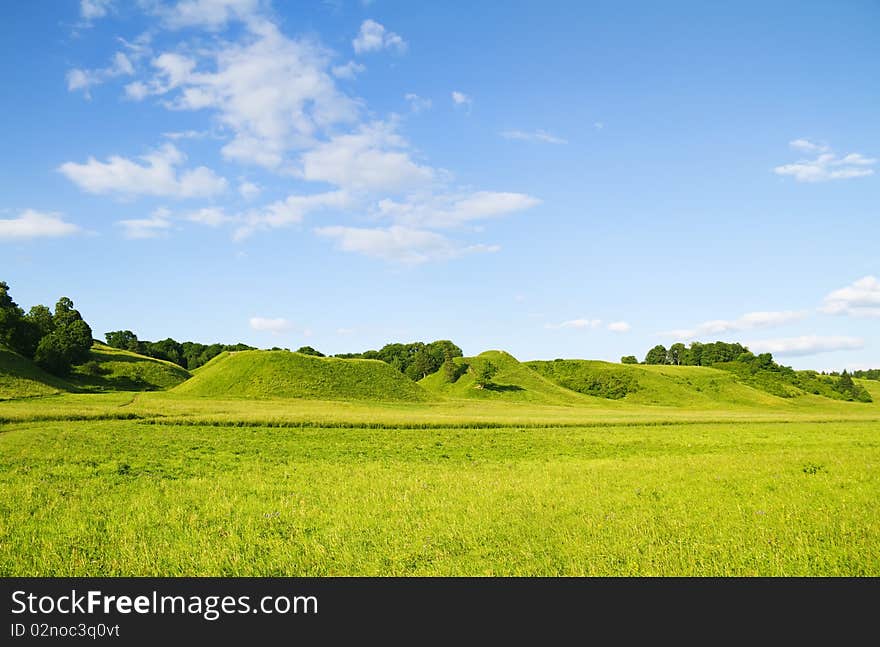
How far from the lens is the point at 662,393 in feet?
515

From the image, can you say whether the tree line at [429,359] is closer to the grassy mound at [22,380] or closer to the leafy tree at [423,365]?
the leafy tree at [423,365]

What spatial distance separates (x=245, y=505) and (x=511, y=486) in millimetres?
10242

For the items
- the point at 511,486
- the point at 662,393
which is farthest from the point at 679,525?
the point at 662,393

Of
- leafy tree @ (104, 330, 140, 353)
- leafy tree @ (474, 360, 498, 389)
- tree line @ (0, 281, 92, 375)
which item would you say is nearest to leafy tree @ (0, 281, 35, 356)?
tree line @ (0, 281, 92, 375)

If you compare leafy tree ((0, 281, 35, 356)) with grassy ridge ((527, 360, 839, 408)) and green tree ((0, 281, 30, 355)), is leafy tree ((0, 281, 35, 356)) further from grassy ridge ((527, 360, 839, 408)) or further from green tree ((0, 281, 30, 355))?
grassy ridge ((527, 360, 839, 408))

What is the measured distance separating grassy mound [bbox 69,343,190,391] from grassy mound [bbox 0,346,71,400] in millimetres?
9573

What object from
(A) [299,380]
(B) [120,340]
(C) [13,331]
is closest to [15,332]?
(C) [13,331]

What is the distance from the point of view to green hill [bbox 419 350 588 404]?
138 meters

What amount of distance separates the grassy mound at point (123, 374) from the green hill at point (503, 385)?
68868 millimetres

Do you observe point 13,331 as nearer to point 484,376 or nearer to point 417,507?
point 484,376

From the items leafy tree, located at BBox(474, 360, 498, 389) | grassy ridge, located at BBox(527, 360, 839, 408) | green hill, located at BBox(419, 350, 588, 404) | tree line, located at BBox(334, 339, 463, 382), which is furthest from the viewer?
tree line, located at BBox(334, 339, 463, 382)

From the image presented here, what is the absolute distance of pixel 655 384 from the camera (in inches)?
6422
